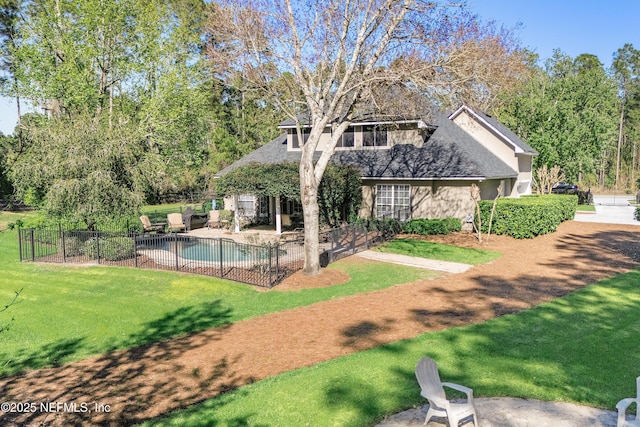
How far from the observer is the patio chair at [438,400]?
18.1 ft

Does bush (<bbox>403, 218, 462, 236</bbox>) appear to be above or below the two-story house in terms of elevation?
below

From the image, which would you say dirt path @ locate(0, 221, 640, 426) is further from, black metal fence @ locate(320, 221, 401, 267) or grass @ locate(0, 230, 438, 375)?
black metal fence @ locate(320, 221, 401, 267)

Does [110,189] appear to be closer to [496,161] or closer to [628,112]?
[496,161]

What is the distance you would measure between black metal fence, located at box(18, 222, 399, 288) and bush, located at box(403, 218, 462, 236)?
12.7 feet

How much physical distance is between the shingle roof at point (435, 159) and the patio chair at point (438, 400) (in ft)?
57.4

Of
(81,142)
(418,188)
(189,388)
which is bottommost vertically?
(189,388)

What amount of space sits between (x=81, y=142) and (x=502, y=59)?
15.1 meters

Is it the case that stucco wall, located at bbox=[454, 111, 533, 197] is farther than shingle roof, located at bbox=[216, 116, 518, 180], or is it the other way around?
stucco wall, located at bbox=[454, 111, 533, 197]

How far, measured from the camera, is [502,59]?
13.4 m

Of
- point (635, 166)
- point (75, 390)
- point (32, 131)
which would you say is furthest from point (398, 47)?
point (635, 166)

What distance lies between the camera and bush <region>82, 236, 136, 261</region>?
16.9 metres

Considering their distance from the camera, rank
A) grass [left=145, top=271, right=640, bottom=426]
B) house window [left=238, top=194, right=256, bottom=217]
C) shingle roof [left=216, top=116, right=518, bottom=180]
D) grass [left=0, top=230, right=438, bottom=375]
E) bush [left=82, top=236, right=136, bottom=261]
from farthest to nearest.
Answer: house window [left=238, top=194, right=256, bottom=217], shingle roof [left=216, top=116, right=518, bottom=180], bush [left=82, top=236, right=136, bottom=261], grass [left=0, top=230, right=438, bottom=375], grass [left=145, top=271, right=640, bottom=426]

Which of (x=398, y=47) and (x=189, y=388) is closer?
(x=189, y=388)

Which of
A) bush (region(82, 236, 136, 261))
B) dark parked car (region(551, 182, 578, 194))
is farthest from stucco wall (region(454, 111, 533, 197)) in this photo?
bush (region(82, 236, 136, 261))
